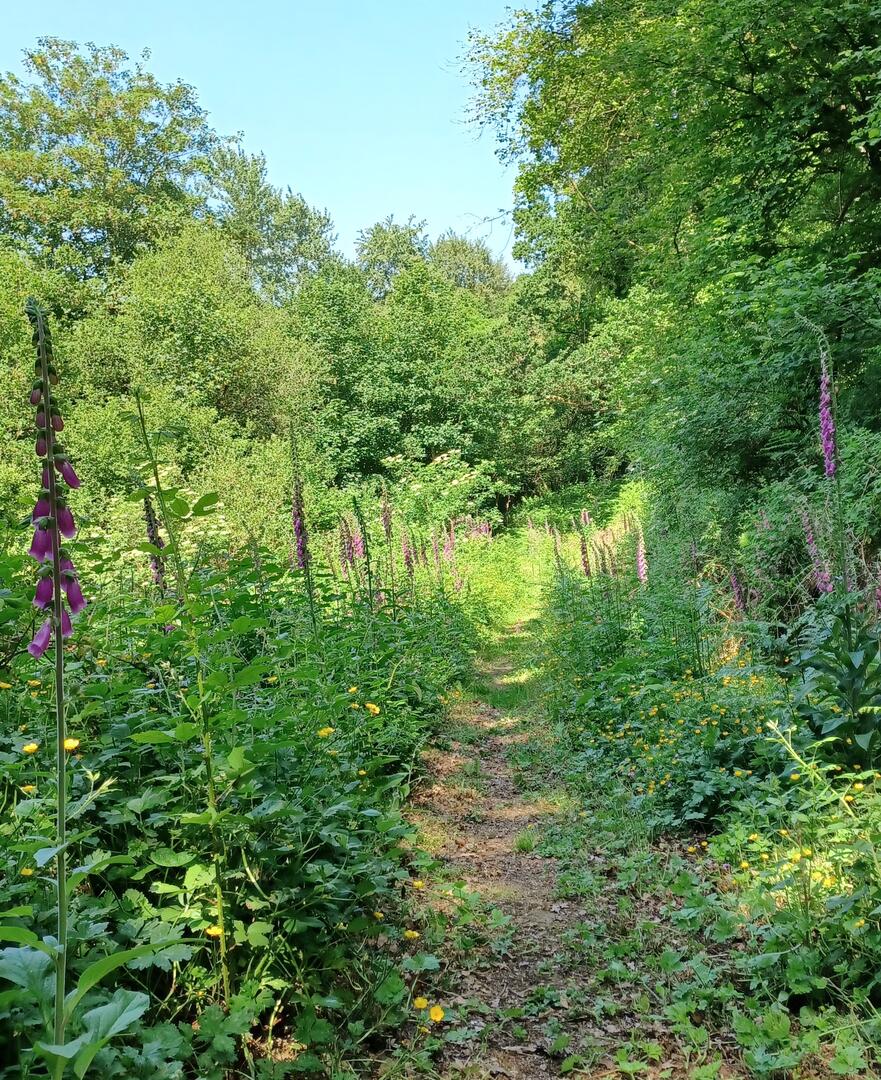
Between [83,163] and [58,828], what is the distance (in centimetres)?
2873

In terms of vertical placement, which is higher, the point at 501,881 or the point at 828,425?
the point at 828,425

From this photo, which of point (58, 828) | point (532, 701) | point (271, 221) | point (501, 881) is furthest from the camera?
point (271, 221)

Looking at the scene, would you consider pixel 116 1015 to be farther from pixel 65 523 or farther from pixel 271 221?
pixel 271 221

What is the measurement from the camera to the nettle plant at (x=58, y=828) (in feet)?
4.41

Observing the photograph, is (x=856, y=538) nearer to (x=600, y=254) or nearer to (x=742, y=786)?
(x=742, y=786)

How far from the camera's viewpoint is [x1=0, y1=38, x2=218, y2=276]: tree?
2309 centimetres

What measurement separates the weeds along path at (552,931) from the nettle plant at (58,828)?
1.34 metres

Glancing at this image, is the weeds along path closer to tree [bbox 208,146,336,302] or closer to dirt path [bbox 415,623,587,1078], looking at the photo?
dirt path [bbox 415,623,587,1078]

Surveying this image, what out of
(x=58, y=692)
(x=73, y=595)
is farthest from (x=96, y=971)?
(x=73, y=595)

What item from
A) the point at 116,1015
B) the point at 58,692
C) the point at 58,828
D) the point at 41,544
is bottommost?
the point at 116,1015

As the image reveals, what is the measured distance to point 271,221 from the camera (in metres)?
42.8

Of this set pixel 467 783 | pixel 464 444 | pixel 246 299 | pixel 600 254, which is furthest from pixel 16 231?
pixel 467 783

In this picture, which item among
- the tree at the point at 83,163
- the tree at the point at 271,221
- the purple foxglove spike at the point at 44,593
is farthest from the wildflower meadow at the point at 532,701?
the tree at the point at 271,221

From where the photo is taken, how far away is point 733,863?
3330 millimetres
